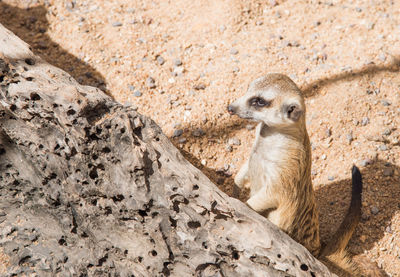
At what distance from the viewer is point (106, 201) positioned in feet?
5.53

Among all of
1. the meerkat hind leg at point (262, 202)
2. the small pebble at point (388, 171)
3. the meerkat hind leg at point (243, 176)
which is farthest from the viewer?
the small pebble at point (388, 171)

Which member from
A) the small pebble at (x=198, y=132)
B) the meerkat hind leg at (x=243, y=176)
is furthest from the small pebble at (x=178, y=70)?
the meerkat hind leg at (x=243, y=176)

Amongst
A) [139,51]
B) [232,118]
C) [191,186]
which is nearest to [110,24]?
[139,51]

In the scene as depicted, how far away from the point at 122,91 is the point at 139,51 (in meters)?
0.45

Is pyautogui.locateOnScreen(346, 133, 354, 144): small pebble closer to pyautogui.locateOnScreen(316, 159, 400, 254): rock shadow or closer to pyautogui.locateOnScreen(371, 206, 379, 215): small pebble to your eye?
pyautogui.locateOnScreen(316, 159, 400, 254): rock shadow

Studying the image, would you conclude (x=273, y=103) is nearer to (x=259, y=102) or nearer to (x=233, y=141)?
(x=259, y=102)

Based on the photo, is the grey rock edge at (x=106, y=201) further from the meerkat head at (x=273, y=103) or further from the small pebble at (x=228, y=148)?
the small pebble at (x=228, y=148)

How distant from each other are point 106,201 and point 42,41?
2.16 metres

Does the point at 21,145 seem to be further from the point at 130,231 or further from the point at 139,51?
the point at 139,51

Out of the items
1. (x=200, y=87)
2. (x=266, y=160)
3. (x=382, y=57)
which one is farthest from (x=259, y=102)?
(x=382, y=57)

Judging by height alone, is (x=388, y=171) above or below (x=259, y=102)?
below

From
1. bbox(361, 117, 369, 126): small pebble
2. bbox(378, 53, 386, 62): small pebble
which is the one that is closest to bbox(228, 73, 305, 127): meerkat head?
bbox(361, 117, 369, 126): small pebble

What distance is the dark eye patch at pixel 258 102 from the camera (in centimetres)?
205

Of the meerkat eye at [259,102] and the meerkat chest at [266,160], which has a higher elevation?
the meerkat eye at [259,102]
